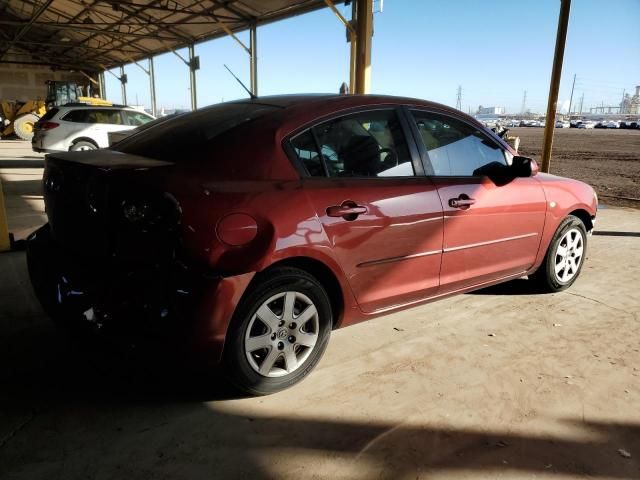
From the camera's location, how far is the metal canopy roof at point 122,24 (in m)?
14.4

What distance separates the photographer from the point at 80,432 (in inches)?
83.8

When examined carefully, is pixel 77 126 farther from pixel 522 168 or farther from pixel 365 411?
Result: pixel 365 411

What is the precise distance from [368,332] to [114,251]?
67.6 inches

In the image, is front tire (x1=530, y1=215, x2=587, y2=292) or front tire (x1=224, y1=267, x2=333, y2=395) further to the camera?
front tire (x1=530, y1=215, x2=587, y2=292)

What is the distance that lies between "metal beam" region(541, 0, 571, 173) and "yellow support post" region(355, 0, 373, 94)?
3.69 metres

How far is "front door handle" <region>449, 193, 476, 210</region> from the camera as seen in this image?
2952 mm

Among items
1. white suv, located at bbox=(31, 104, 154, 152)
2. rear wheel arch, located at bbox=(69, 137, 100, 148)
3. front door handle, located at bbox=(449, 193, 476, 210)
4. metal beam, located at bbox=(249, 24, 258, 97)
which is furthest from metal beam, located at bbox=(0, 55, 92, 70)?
front door handle, located at bbox=(449, 193, 476, 210)

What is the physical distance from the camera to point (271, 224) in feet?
7.28

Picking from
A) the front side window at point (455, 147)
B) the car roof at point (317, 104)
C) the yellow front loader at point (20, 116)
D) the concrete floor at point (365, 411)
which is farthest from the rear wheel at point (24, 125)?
the front side window at point (455, 147)

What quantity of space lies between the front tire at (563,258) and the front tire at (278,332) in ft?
7.19

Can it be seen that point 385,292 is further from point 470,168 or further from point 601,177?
point 601,177

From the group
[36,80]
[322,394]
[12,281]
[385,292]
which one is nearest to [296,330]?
[322,394]

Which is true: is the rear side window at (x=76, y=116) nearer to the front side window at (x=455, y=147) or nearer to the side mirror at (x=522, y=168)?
the front side window at (x=455, y=147)

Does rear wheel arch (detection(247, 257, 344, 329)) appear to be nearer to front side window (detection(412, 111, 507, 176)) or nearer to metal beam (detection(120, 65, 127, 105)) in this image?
front side window (detection(412, 111, 507, 176))
